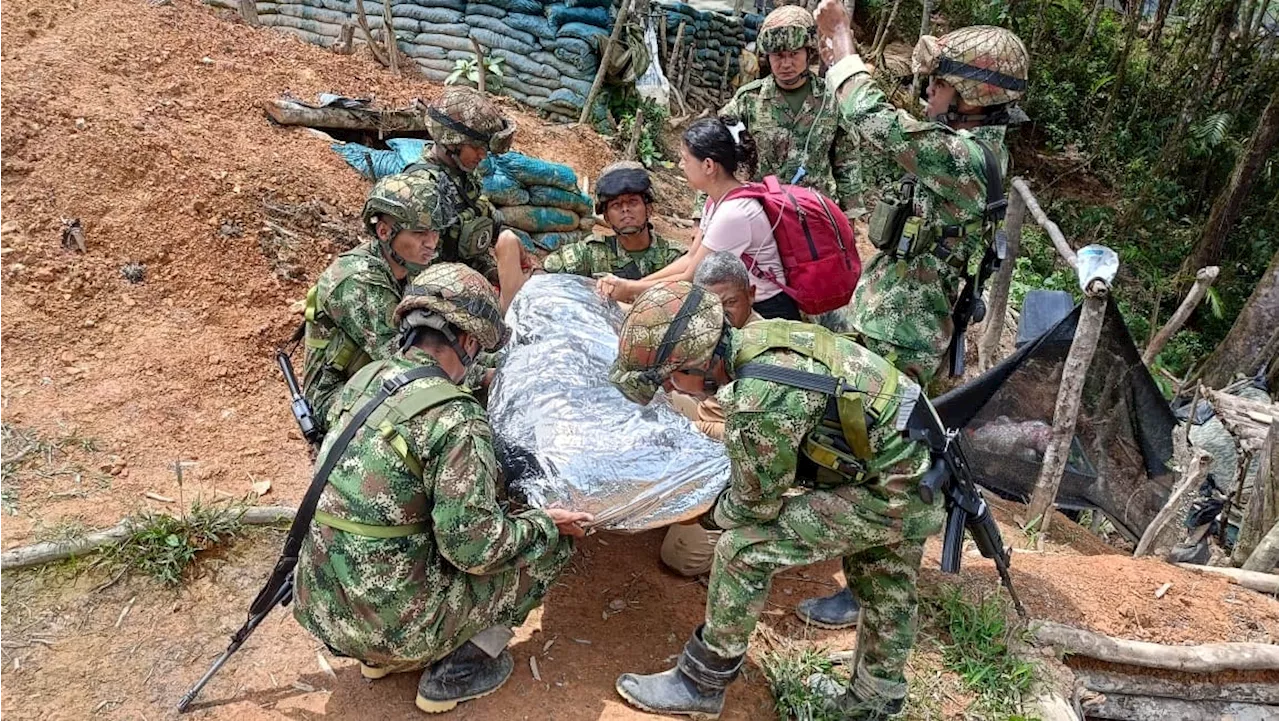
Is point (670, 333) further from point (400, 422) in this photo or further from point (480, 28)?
point (480, 28)

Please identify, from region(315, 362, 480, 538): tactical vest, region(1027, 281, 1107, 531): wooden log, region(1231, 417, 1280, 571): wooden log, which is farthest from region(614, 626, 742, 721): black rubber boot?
region(1231, 417, 1280, 571): wooden log

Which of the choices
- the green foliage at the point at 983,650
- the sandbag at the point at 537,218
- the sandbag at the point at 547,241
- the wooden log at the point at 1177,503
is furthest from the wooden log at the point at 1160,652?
the sandbag at the point at 537,218

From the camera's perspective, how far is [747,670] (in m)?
3.38

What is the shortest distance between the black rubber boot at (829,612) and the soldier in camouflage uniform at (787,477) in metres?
0.55

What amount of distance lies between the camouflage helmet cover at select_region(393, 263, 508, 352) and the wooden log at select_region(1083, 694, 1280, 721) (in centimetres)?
333

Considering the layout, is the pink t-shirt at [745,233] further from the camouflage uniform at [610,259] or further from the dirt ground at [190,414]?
the dirt ground at [190,414]

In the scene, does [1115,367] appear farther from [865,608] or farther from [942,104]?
[865,608]

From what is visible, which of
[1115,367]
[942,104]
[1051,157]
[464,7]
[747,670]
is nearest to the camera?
[747,670]

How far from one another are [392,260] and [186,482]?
1677mm

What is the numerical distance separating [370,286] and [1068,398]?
3.54m

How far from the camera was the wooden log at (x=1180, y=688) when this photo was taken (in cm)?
395


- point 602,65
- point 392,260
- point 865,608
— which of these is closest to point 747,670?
point 865,608

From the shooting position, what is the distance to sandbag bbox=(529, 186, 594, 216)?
23.9 ft

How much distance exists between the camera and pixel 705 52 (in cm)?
1258
